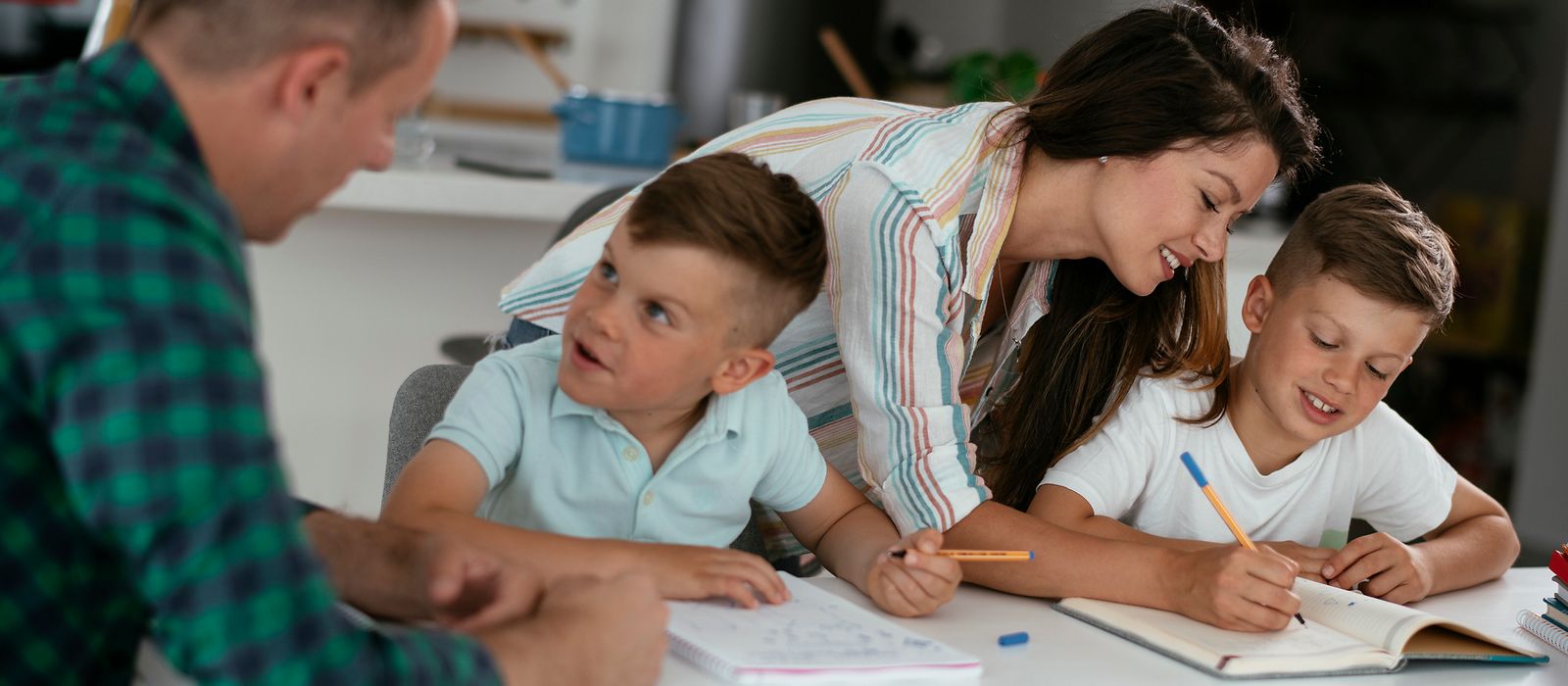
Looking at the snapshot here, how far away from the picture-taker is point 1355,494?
1.62m

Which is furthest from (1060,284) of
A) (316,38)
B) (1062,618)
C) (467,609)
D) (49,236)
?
(49,236)

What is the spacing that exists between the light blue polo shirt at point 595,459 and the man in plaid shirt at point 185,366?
0.31 meters

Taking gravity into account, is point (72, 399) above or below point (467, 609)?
above

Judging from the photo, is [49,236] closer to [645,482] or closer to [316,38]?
[316,38]

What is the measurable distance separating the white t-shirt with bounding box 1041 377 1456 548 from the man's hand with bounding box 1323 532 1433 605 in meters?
0.14

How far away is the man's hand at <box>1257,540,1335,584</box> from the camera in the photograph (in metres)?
1.42

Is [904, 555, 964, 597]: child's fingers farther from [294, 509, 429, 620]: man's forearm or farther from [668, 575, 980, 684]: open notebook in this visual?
[294, 509, 429, 620]: man's forearm

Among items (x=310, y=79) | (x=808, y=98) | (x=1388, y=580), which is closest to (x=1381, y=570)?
(x=1388, y=580)

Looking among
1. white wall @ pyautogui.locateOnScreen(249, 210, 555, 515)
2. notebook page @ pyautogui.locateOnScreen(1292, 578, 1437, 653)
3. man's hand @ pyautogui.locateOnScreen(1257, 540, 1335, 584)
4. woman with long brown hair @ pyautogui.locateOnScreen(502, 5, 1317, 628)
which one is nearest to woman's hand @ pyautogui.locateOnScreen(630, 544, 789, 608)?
woman with long brown hair @ pyautogui.locateOnScreen(502, 5, 1317, 628)

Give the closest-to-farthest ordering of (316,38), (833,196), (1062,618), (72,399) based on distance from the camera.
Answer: (72,399)
(316,38)
(1062,618)
(833,196)

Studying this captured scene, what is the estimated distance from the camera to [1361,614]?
47.5 inches

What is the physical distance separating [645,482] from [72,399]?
2.01 ft

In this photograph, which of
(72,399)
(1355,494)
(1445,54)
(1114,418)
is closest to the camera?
(72,399)

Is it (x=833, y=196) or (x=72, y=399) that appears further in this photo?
(x=833, y=196)
